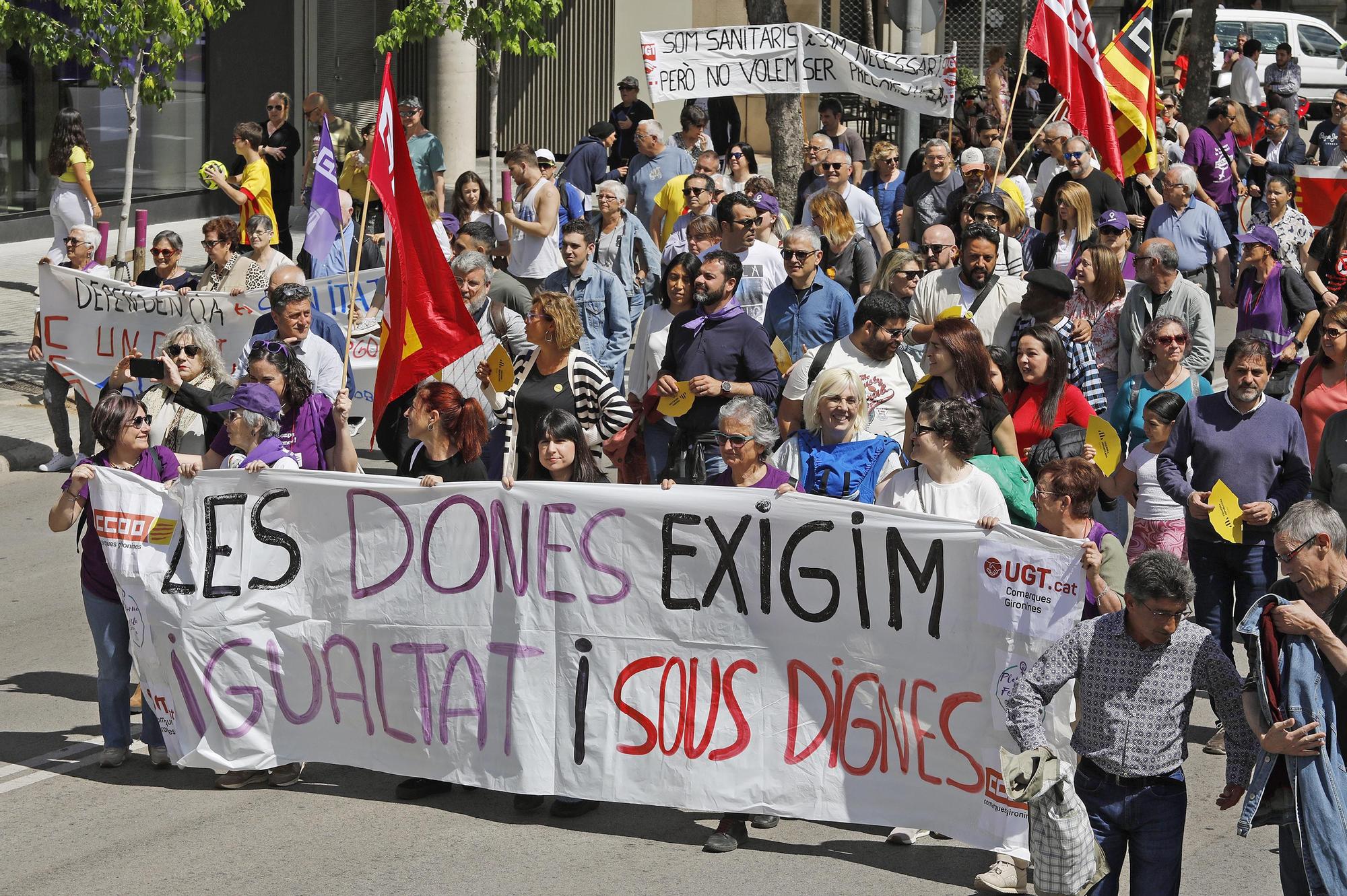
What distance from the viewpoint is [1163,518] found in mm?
7672

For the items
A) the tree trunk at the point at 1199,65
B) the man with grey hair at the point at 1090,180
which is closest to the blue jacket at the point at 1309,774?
Answer: the man with grey hair at the point at 1090,180

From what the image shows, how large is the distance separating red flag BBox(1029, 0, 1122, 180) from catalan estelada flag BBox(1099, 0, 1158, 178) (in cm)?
64

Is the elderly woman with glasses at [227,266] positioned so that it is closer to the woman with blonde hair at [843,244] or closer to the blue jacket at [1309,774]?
the woman with blonde hair at [843,244]

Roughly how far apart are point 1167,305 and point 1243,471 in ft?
7.62

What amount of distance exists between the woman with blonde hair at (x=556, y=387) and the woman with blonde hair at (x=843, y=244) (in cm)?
315

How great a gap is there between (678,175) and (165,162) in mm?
9949

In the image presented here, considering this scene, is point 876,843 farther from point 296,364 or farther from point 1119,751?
point 296,364

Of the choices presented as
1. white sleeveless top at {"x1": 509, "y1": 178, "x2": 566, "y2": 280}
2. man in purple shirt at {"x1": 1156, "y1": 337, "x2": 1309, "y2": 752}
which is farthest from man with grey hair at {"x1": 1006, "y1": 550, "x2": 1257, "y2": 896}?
white sleeveless top at {"x1": 509, "y1": 178, "x2": 566, "y2": 280}

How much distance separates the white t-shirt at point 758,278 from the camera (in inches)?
414

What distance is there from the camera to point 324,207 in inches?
462

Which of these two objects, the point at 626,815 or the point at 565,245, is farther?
the point at 565,245

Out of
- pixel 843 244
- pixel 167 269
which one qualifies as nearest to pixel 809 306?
pixel 843 244

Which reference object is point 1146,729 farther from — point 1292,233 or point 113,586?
point 1292,233

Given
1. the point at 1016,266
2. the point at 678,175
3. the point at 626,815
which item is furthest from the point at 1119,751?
the point at 678,175
